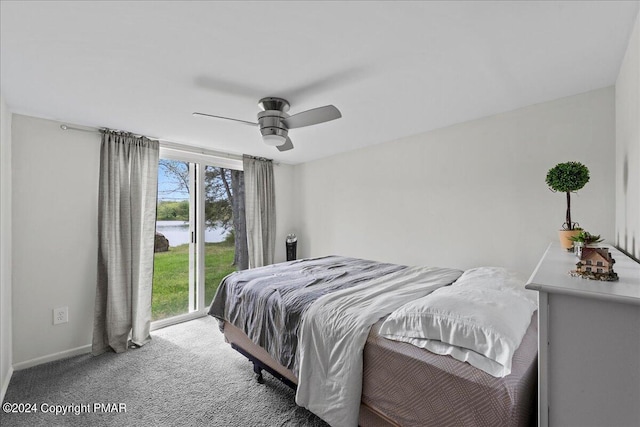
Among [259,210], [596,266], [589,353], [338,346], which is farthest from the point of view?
[259,210]

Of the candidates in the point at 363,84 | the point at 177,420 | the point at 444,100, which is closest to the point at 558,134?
the point at 444,100

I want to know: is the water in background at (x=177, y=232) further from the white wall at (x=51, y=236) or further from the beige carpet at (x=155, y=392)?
the beige carpet at (x=155, y=392)

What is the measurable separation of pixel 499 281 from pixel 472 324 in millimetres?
707

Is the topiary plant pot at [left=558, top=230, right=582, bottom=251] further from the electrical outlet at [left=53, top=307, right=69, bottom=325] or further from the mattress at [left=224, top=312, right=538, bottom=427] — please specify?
A: the electrical outlet at [left=53, top=307, right=69, bottom=325]

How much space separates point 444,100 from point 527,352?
1.92 metres

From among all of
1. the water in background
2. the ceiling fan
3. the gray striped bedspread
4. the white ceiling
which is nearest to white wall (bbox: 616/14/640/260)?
the white ceiling

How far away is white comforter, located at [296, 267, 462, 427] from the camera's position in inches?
56.4

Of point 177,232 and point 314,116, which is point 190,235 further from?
point 314,116

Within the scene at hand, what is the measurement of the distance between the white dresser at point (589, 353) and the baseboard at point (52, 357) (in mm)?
3663

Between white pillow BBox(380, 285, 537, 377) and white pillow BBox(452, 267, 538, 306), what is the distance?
74 millimetres

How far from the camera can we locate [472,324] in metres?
1.19

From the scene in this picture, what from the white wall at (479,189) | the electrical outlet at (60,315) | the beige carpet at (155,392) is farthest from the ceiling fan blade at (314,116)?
the electrical outlet at (60,315)

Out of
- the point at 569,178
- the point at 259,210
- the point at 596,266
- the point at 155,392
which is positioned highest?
the point at 569,178

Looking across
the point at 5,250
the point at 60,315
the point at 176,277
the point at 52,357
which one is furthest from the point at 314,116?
the point at 52,357
